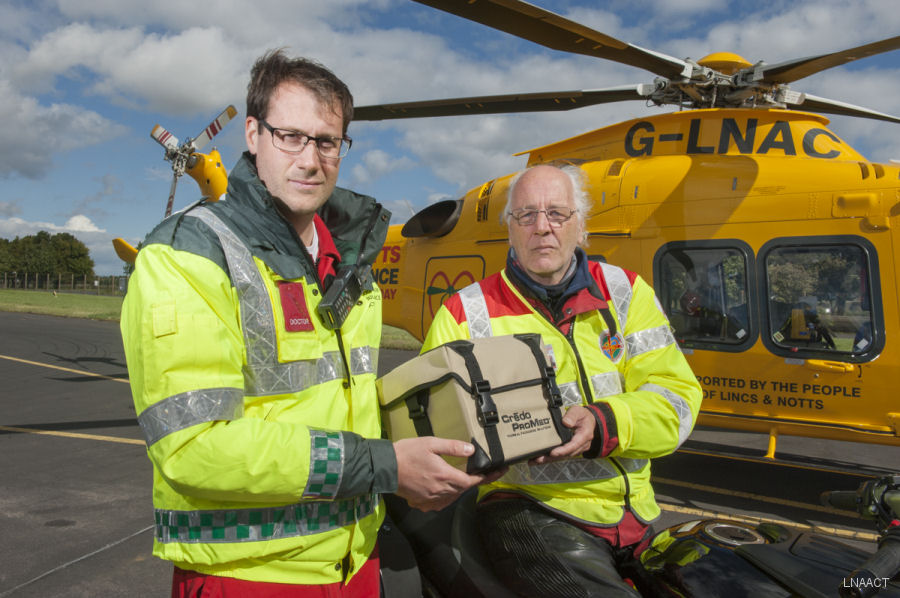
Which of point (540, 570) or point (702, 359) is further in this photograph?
point (702, 359)

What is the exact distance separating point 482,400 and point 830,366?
14.5 ft

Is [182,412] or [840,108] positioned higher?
[840,108]

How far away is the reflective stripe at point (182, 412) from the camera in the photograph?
3.93 feet

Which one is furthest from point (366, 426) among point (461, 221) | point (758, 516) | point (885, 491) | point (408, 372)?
point (461, 221)

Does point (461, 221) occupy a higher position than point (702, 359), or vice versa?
point (461, 221)

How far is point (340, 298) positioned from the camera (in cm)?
151

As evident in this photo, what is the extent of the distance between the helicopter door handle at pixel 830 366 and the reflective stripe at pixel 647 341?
341 centimetres

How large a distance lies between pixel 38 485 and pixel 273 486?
5.24m

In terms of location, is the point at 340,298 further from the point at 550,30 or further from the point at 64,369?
the point at 64,369

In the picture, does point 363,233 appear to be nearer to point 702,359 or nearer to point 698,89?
point 702,359

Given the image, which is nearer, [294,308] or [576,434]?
[294,308]

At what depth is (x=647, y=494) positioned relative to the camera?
6.48 feet

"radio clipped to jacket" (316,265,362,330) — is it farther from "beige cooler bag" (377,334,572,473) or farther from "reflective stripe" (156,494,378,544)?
"reflective stripe" (156,494,378,544)

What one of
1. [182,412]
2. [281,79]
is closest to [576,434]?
[182,412]
